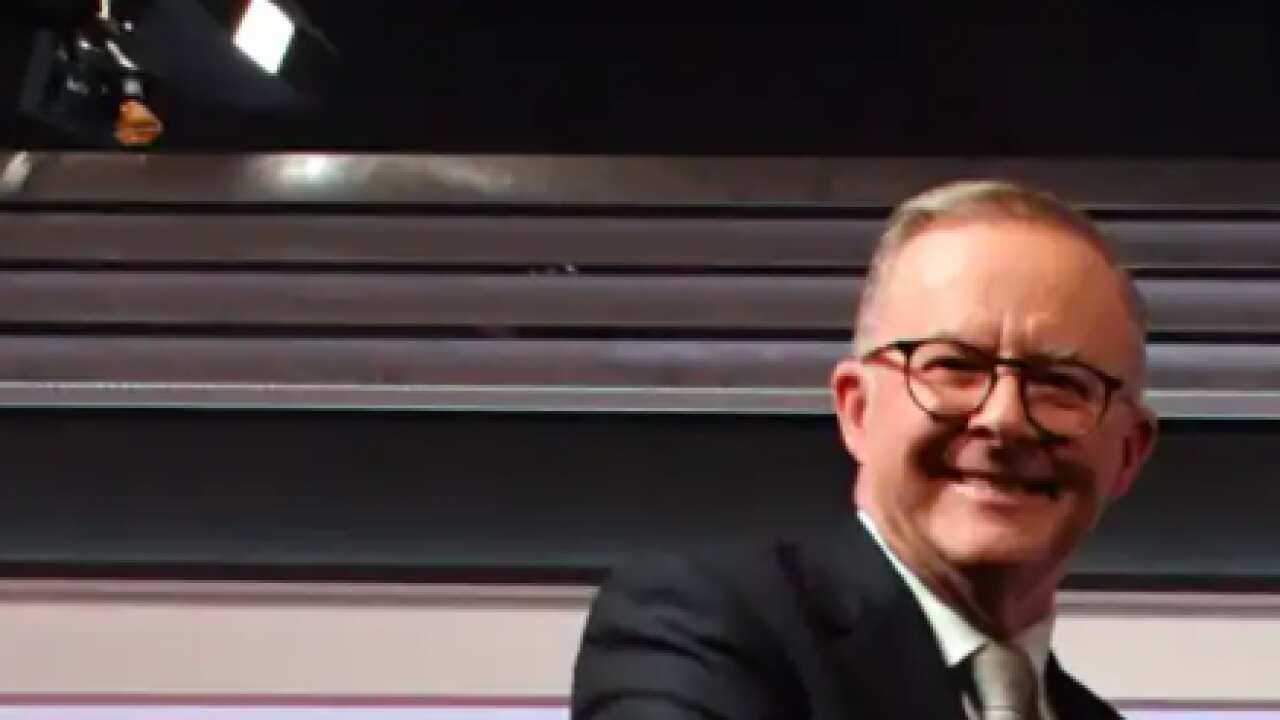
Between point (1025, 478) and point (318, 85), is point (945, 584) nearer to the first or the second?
point (1025, 478)

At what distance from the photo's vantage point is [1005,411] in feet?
4.18

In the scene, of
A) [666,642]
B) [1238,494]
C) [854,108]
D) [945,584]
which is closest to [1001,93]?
[854,108]

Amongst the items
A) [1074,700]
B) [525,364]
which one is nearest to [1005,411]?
[1074,700]

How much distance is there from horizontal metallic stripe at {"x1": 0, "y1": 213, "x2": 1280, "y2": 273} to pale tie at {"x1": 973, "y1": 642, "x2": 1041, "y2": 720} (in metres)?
1.29

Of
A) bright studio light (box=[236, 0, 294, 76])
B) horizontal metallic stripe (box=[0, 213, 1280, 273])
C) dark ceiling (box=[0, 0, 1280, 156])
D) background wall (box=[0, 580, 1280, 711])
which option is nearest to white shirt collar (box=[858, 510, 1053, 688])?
background wall (box=[0, 580, 1280, 711])

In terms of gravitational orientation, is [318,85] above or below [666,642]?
above

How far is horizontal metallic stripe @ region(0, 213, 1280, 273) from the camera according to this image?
8.55ft

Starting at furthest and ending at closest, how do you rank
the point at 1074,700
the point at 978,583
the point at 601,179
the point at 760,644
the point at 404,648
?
the point at 601,179 < the point at 404,648 < the point at 1074,700 < the point at 978,583 < the point at 760,644

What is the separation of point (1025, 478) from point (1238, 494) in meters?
1.41

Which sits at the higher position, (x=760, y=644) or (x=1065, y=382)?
(x=1065, y=382)

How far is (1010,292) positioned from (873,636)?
0.87ft

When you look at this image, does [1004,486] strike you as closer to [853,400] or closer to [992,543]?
[992,543]

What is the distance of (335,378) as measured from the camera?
8.36 feet

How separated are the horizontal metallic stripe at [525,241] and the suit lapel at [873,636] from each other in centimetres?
127
